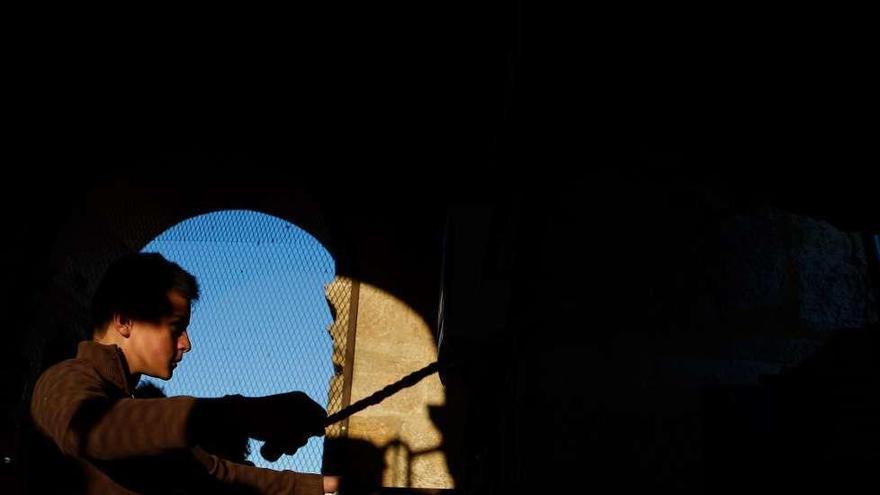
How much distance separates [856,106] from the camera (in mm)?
1172

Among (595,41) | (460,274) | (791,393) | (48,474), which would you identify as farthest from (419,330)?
(791,393)

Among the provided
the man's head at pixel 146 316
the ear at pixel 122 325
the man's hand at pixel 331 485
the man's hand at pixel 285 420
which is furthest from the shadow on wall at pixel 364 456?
the man's hand at pixel 285 420

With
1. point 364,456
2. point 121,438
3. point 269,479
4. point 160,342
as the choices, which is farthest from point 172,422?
point 364,456

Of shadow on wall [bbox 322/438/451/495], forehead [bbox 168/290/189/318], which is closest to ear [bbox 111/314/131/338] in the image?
forehead [bbox 168/290/189/318]

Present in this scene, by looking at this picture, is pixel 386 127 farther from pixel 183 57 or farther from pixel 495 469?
pixel 495 469

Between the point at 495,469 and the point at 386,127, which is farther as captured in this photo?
the point at 386,127

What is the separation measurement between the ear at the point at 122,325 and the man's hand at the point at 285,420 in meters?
0.87

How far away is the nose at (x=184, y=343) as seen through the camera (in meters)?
1.96

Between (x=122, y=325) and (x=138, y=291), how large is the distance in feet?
0.37

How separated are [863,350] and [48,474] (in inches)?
71.8

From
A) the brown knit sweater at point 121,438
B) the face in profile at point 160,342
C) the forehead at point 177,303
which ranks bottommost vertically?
the brown knit sweater at point 121,438

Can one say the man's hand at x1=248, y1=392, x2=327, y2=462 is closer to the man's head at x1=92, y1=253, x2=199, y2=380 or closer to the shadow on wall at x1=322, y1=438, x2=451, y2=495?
the man's head at x1=92, y1=253, x2=199, y2=380

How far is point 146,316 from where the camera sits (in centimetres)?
192

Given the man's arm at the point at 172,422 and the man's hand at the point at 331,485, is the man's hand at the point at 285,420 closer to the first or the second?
the man's arm at the point at 172,422
